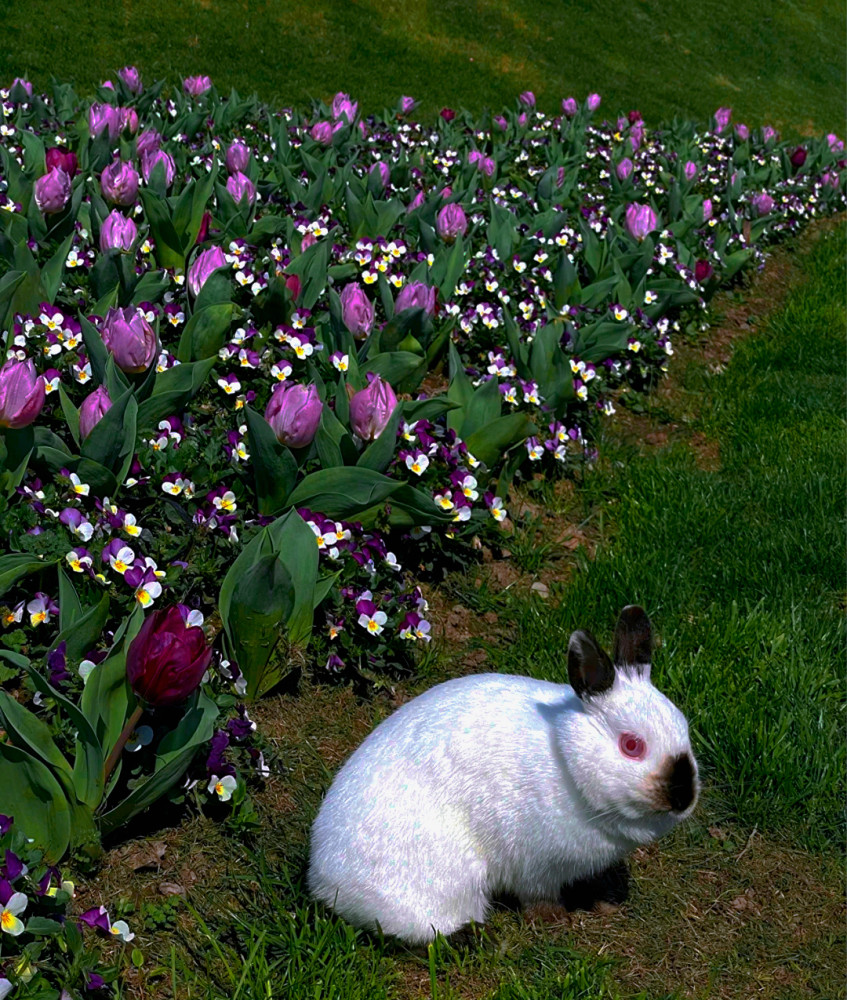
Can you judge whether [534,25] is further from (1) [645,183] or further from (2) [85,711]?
(2) [85,711]

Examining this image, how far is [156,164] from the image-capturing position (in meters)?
4.49

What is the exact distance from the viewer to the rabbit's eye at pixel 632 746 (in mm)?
1947

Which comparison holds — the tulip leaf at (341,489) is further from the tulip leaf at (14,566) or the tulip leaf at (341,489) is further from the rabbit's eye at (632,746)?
the rabbit's eye at (632,746)

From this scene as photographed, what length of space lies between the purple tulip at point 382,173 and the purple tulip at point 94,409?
9.64ft

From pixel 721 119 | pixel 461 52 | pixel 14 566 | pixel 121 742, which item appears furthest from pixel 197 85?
pixel 461 52

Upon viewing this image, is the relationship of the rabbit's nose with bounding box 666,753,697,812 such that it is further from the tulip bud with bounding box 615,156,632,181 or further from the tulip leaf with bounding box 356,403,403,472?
the tulip bud with bounding box 615,156,632,181

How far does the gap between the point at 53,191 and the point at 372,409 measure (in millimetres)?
A: 1826

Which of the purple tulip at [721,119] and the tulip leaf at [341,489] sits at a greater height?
the purple tulip at [721,119]

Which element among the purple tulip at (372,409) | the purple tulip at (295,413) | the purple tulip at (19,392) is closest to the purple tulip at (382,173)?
the purple tulip at (372,409)

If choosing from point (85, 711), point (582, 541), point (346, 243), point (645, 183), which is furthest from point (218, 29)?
point (85, 711)

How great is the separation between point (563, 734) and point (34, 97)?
572cm

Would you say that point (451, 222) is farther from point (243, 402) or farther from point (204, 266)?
point (243, 402)

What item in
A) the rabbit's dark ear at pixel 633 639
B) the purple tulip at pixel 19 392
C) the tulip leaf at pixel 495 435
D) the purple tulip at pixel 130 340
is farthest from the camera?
the tulip leaf at pixel 495 435

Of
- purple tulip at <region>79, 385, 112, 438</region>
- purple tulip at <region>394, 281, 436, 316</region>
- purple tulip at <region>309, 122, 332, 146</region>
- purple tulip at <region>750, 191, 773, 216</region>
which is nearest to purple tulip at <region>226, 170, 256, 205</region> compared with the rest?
purple tulip at <region>394, 281, 436, 316</region>
